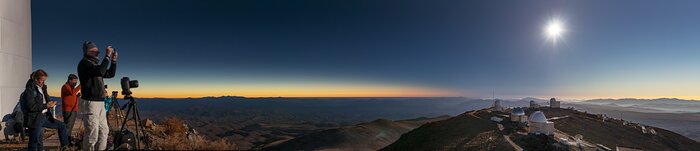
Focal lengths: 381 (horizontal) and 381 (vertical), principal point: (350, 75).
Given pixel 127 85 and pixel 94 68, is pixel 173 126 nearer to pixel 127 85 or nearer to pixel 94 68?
pixel 127 85

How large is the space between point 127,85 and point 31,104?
3.12m

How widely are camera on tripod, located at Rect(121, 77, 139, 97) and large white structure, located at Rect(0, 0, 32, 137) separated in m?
8.79

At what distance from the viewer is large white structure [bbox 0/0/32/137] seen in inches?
497

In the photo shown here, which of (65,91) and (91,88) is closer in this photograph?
(91,88)

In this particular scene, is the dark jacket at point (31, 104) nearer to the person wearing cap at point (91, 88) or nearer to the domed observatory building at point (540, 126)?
the person wearing cap at point (91, 88)

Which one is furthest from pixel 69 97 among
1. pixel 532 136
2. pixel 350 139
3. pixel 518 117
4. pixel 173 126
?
pixel 350 139

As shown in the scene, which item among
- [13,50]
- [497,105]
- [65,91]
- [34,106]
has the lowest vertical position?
[497,105]

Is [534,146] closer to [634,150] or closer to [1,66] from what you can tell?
[634,150]

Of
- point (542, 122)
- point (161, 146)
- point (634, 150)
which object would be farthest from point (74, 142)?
point (634, 150)

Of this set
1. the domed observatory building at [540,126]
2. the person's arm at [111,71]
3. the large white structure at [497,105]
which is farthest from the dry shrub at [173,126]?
the large white structure at [497,105]

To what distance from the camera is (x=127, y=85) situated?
6.65 meters

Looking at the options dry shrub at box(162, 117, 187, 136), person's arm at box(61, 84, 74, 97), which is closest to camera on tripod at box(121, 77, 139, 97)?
person's arm at box(61, 84, 74, 97)

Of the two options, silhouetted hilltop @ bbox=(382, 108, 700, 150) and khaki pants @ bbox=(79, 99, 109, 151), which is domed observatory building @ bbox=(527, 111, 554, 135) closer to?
silhouetted hilltop @ bbox=(382, 108, 700, 150)

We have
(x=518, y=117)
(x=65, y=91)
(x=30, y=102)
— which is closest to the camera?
(x=30, y=102)
